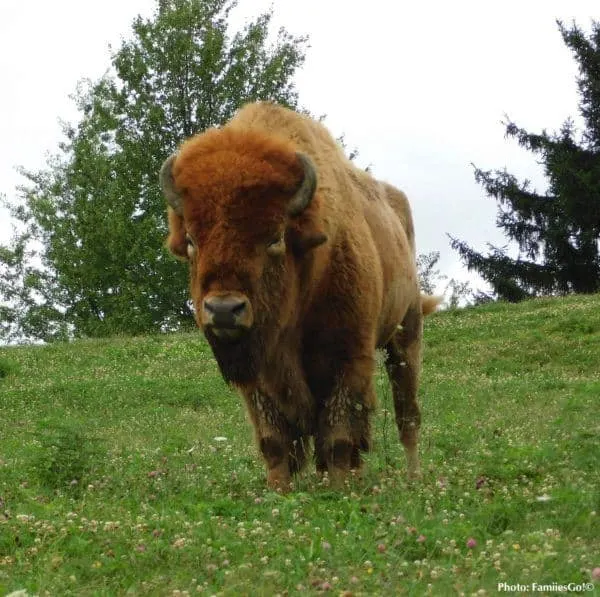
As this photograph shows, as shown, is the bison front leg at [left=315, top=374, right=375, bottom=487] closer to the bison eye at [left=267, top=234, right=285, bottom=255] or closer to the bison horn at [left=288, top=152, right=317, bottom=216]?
the bison eye at [left=267, top=234, right=285, bottom=255]

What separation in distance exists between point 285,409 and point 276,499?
162cm

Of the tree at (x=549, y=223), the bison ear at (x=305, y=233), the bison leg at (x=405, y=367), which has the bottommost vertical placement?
the bison leg at (x=405, y=367)

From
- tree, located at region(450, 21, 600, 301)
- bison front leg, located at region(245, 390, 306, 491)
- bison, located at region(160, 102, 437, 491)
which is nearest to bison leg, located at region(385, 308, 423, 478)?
bison, located at region(160, 102, 437, 491)

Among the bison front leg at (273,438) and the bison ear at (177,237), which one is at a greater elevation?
the bison ear at (177,237)

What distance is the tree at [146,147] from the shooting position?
1742 inches

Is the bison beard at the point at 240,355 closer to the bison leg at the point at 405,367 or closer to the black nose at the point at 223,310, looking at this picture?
the black nose at the point at 223,310

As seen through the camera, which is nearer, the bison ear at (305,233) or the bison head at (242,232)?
the bison head at (242,232)

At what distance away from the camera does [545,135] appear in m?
38.8

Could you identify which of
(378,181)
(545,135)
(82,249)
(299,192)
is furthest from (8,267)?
(299,192)

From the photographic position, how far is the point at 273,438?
8.48 metres

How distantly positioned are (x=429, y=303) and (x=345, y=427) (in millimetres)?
4076

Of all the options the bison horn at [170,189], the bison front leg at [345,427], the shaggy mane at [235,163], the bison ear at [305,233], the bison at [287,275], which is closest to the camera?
the bison at [287,275]

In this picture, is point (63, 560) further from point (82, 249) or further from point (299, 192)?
point (82, 249)

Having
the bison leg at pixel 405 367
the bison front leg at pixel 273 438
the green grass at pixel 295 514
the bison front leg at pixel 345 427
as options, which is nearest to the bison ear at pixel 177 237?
the bison front leg at pixel 273 438
